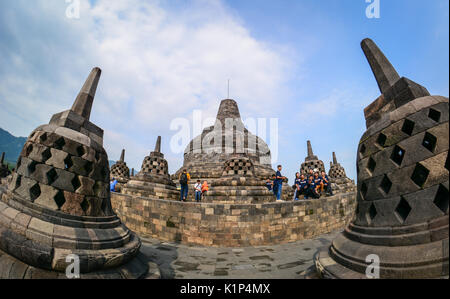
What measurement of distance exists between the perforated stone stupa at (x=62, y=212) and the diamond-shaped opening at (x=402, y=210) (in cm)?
338

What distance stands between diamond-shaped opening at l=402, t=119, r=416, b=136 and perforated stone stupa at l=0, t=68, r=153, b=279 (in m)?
3.95

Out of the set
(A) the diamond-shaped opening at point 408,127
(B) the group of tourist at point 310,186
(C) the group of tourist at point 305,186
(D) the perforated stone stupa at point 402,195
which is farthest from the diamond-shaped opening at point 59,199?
(B) the group of tourist at point 310,186

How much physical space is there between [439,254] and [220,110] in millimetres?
21016

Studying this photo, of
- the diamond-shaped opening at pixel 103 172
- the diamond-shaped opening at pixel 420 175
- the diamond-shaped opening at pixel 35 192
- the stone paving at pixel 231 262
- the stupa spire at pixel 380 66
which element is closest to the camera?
the diamond-shaped opening at pixel 420 175

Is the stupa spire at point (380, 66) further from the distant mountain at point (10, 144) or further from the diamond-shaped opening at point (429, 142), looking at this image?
the distant mountain at point (10, 144)

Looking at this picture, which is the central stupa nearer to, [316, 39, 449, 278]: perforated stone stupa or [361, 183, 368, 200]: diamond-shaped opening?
[361, 183, 368, 200]: diamond-shaped opening

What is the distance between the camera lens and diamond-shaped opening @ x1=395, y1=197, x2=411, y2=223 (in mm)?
2082

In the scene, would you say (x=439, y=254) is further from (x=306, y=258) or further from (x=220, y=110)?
(x=220, y=110)

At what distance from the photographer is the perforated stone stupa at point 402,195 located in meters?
1.84

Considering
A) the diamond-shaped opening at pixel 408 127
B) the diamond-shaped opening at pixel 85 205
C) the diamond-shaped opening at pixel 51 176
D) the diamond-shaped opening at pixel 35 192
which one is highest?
the diamond-shaped opening at pixel 408 127

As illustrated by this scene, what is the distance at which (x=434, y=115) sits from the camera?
214 cm

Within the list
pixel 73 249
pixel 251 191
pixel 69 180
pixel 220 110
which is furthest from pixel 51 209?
pixel 220 110

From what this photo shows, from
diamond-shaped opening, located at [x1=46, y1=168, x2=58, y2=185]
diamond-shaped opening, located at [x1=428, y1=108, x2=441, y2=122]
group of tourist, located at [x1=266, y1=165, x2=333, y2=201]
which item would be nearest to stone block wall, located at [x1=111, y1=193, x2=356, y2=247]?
group of tourist, located at [x1=266, y1=165, x2=333, y2=201]

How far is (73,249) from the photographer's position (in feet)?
7.66
